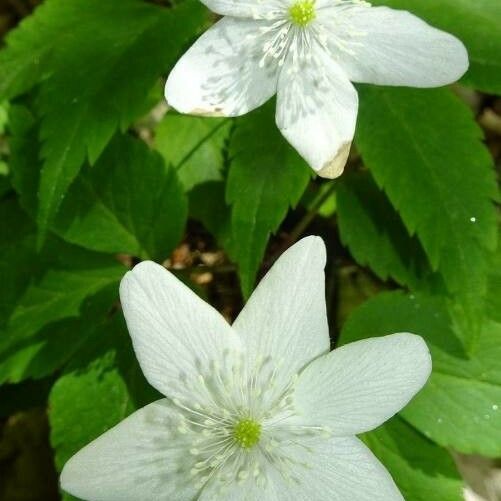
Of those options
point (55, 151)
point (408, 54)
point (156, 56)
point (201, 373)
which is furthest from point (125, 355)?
point (408, 54)

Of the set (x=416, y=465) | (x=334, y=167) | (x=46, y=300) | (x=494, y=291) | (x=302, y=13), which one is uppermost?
(x=302, y=13)

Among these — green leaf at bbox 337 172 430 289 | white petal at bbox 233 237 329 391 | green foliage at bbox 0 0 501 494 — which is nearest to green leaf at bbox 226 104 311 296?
green foliage at bbox 0 0 501 494

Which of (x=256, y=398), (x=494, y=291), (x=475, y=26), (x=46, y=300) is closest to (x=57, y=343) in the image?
(x=46, y=300)

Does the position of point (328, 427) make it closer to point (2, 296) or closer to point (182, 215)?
point (182, 215)

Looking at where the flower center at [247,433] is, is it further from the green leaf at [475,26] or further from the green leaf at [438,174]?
the green leaf at [475,26]

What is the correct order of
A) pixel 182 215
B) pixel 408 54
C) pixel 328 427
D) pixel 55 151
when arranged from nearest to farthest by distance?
1. pixel 328 427
2. pixel 408 54
3. pixel 55 151
4. pixel 182 215

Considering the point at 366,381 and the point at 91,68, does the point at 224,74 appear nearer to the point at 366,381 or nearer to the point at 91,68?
the point at 91,68

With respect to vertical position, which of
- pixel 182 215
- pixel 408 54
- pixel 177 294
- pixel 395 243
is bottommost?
pixel 395 243
